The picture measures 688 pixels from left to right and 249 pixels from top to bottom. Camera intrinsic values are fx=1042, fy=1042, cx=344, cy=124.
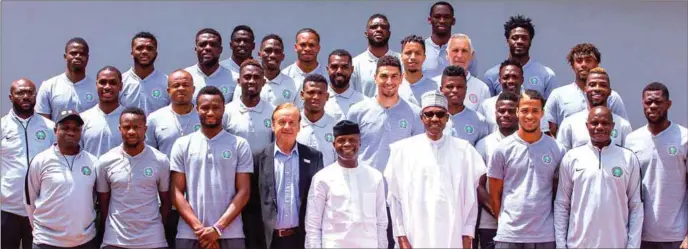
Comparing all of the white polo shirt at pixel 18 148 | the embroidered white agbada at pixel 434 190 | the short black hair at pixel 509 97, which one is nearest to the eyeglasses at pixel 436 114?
the embroidered white agbada at pixel 434 190

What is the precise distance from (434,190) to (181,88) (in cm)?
188

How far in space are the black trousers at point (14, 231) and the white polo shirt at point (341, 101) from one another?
2.21 meters

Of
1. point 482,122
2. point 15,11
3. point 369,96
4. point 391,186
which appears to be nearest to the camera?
point 391,186

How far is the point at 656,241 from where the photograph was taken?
6.88 m

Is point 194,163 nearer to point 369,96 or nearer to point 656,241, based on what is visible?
point 369,96

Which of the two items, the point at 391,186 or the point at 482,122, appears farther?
the point at 482,122

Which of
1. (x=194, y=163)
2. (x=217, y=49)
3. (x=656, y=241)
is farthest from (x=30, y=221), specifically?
A: (x=656, y=241)

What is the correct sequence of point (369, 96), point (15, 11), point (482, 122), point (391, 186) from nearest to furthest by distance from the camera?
point (391, 186) < point (482, 122) < point (369, 96) < point (15, 11)

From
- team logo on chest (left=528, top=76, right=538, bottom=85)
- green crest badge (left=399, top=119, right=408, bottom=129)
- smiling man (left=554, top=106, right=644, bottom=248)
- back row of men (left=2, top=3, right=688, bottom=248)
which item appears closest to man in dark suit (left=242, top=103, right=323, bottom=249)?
back row of men (left=2, top=3, right=688, bottom=248)

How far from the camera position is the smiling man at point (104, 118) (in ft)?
23.2

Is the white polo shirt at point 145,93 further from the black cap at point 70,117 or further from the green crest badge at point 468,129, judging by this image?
the green crest badge at point 468,129

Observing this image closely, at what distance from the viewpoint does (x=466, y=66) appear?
25.7 ft

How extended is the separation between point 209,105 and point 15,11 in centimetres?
292

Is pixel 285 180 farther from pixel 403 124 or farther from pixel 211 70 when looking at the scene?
pixel 211 70
